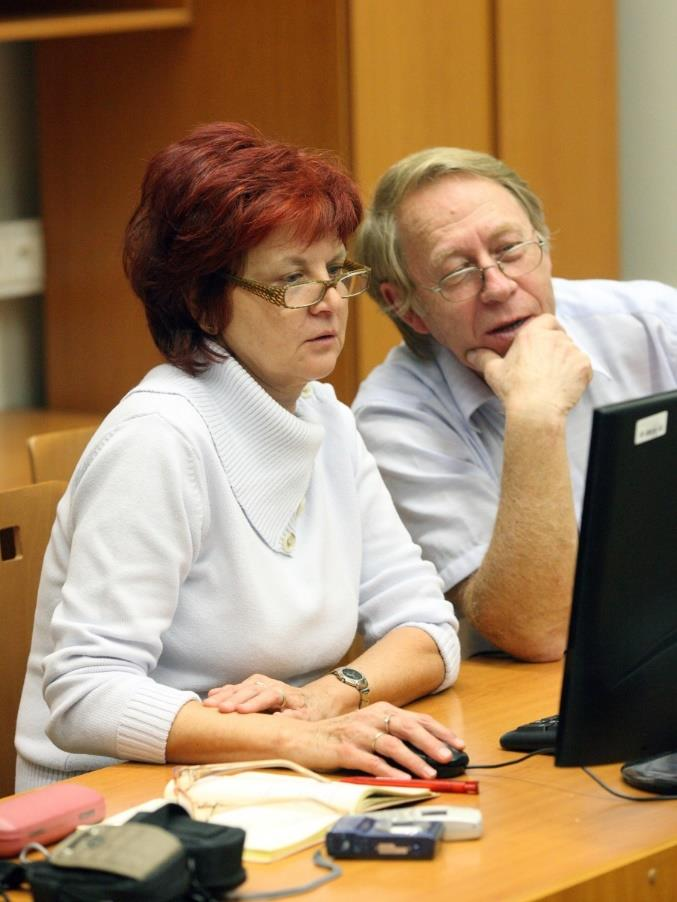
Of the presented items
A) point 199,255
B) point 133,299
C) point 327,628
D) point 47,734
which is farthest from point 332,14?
point 47,734

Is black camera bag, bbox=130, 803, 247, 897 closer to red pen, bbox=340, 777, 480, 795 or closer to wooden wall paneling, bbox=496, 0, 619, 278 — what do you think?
red pen, bbox=340, 777, 480, 795

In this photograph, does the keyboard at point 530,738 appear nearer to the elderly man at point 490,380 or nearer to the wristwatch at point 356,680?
the wristwatch at point 356,680

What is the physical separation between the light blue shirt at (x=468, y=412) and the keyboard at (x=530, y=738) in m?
0.57

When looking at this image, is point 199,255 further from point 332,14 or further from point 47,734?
point 332,14

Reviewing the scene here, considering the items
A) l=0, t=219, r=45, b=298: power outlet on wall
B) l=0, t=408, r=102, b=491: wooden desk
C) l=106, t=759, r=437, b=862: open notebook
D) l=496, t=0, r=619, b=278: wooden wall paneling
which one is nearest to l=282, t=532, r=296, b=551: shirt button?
l=106, t=759, r=437, b=862: open notebook

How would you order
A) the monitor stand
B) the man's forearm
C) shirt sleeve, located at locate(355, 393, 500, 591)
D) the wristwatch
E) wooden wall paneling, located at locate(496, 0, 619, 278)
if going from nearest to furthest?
1. the monitor stand
2. the wristwatch
3. the man's forearm
4. shirt sleeve, located at locate(355, 393, 500, 591)
5. wooden wall paneling, located at locate(496, 0, 619, 278)

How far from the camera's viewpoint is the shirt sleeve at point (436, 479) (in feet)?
7.25

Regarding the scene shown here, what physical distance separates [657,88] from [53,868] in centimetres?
269

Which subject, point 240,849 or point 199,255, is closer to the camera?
point 240,849

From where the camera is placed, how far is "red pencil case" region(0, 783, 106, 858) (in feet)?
4.34

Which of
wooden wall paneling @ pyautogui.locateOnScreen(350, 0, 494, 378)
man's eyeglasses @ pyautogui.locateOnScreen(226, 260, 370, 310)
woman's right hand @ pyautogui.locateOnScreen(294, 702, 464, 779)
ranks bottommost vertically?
woman's right hand @ pyautogui.locateOnScreen(294, 702, 464, 779)

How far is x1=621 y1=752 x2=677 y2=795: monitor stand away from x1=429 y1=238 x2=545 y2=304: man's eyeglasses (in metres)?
0.95

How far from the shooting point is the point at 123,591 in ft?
5.34

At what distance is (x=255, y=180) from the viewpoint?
5.83ft
